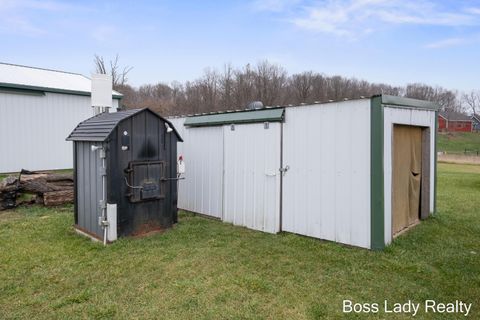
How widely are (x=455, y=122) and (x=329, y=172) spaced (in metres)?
64.1

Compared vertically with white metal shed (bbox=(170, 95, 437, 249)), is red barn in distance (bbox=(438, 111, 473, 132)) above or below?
above

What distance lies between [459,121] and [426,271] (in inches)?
2551

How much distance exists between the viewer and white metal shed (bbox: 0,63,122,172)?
10.8 metres

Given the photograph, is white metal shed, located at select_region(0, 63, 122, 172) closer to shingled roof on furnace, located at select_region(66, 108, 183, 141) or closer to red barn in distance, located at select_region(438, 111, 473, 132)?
shingled roof on furnace, located at select_region(66, 108, 183, 141)

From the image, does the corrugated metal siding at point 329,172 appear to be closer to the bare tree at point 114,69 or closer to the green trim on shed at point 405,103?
the green trim on shed at point 405,103

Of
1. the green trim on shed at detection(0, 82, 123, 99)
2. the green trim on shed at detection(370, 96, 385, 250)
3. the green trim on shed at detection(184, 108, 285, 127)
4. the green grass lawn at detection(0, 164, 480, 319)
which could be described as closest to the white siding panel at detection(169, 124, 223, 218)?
the green trim on shed at detection(184, 108, 285, 127)

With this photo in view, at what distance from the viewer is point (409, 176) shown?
5574mm

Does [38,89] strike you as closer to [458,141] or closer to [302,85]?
[302,85]

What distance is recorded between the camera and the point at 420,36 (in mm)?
10867

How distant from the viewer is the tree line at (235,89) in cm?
3101

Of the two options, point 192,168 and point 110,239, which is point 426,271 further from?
point 192,168

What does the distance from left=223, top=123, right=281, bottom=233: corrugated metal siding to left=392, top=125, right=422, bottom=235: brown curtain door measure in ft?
5.59

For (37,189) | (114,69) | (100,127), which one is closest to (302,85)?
(114,69)

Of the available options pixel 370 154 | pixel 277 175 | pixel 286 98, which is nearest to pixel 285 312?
pixel 370 154
